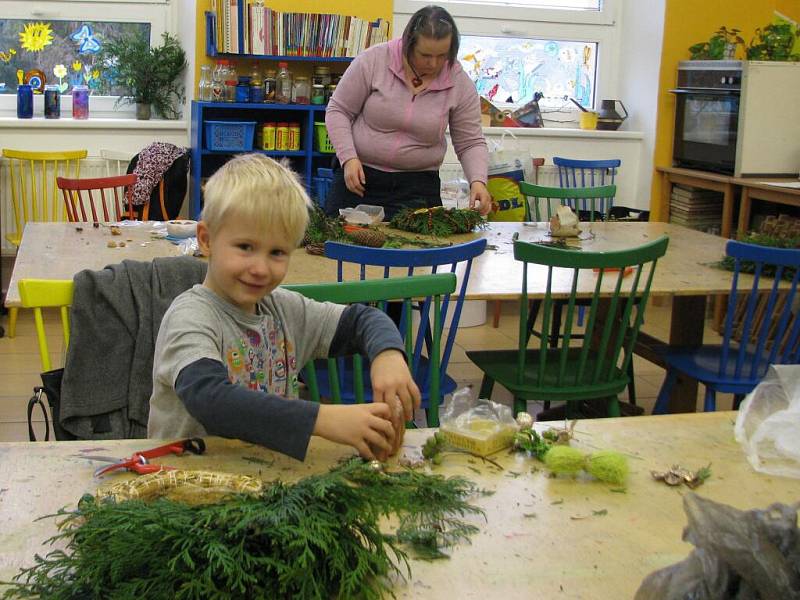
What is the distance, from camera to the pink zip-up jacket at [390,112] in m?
3.40

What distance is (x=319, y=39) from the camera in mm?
4922

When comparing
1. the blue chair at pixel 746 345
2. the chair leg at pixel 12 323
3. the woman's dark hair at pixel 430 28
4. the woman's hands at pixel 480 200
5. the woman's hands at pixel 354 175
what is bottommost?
the chair leg at pixel 12 323

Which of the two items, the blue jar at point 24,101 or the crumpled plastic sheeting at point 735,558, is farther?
the blue jar at point 24,101

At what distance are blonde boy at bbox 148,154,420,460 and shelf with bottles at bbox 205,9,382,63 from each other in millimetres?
3514

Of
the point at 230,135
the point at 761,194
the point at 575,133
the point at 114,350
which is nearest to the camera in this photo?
the point at 114,350

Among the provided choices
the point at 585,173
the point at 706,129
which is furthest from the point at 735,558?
the point at 585,173

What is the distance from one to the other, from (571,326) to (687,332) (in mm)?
958

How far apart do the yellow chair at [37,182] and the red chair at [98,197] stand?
108 millimetres

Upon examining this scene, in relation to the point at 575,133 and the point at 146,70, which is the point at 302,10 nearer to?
the point at 146,70

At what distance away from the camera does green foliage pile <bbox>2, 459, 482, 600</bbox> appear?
793mm

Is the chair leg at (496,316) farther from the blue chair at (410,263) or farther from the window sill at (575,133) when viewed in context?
the blue chair at (410,263)

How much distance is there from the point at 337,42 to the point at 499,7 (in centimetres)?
119

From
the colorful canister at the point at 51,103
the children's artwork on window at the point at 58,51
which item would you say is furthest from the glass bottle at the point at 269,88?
the colorful canister at the point at 51,103

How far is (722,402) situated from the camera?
4051mm
